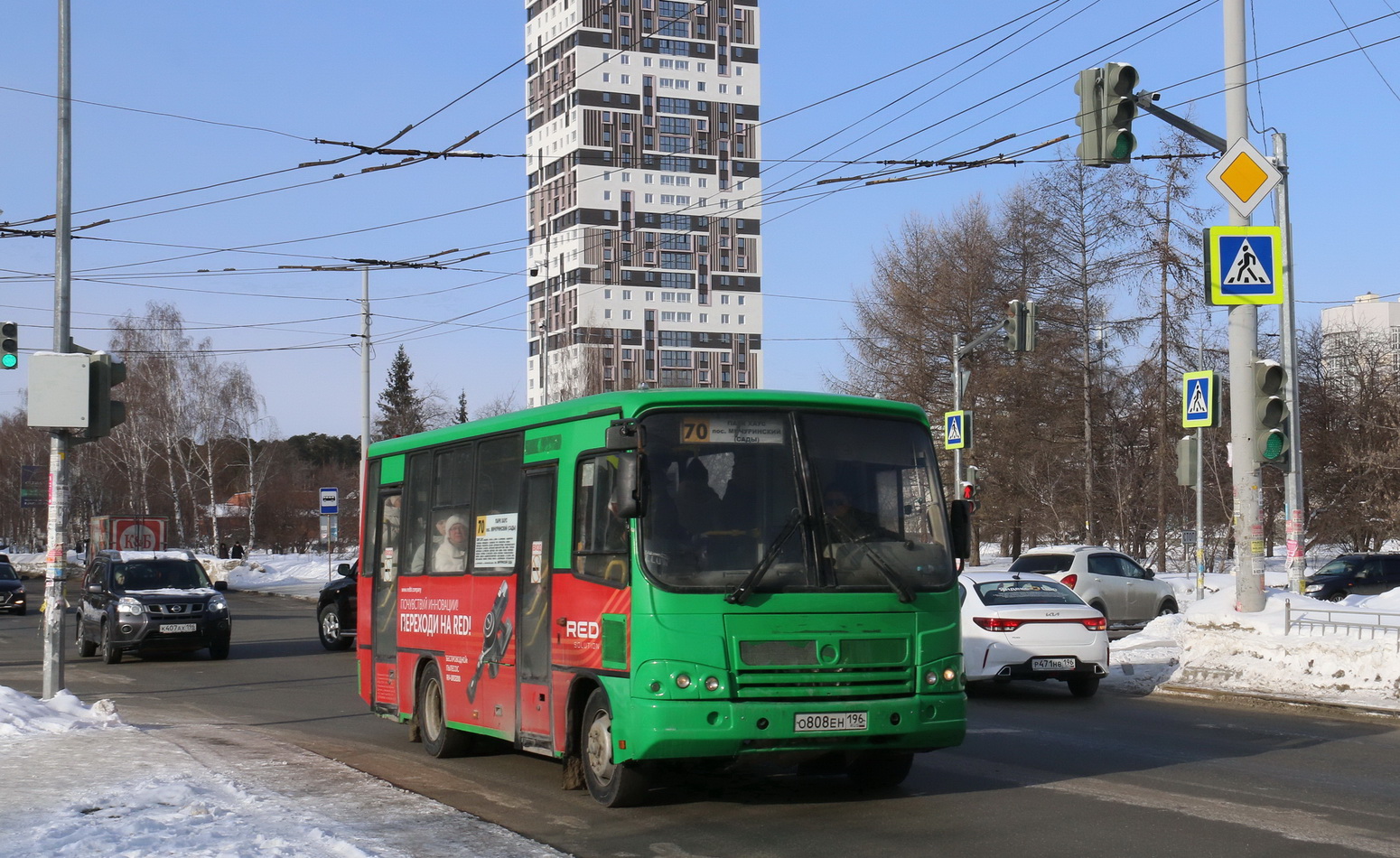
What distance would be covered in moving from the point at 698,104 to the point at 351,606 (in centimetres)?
11902

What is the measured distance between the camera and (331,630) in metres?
25.0

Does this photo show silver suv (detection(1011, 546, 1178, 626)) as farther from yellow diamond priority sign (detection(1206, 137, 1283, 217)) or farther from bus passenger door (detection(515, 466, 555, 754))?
bus passenger door (detection(515, 466, 555, 754))

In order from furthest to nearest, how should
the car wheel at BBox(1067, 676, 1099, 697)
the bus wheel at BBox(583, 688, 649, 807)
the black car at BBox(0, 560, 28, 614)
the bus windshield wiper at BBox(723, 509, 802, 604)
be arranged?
the black car at BBox(0, 560, 28, 614)
the car wheel at BBox(1067, 676, 1099, 697)
the bus wheel at BBox(583, 688, 649, 807)
the bus windshield wiper at BBox(723, 509, 802, 604)

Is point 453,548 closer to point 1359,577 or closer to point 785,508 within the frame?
point 785,508

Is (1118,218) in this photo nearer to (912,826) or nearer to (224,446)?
(912,826)

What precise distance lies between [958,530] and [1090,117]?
689 centimetres

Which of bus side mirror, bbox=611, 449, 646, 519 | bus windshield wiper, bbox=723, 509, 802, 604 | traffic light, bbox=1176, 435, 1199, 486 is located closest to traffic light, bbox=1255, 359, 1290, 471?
traffic light, bbox=1176, 435, 1199, 486

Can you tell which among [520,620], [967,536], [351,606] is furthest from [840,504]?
[351,606]

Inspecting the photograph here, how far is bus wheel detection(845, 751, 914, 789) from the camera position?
9922mm

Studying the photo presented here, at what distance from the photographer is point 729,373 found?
143250mm

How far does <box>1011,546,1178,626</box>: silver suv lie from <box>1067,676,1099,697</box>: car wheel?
9733 millimetres

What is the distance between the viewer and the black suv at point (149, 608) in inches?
903

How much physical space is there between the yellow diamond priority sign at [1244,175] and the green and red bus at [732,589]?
7.99m

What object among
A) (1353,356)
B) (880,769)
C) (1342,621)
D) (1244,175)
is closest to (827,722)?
(880,769)
